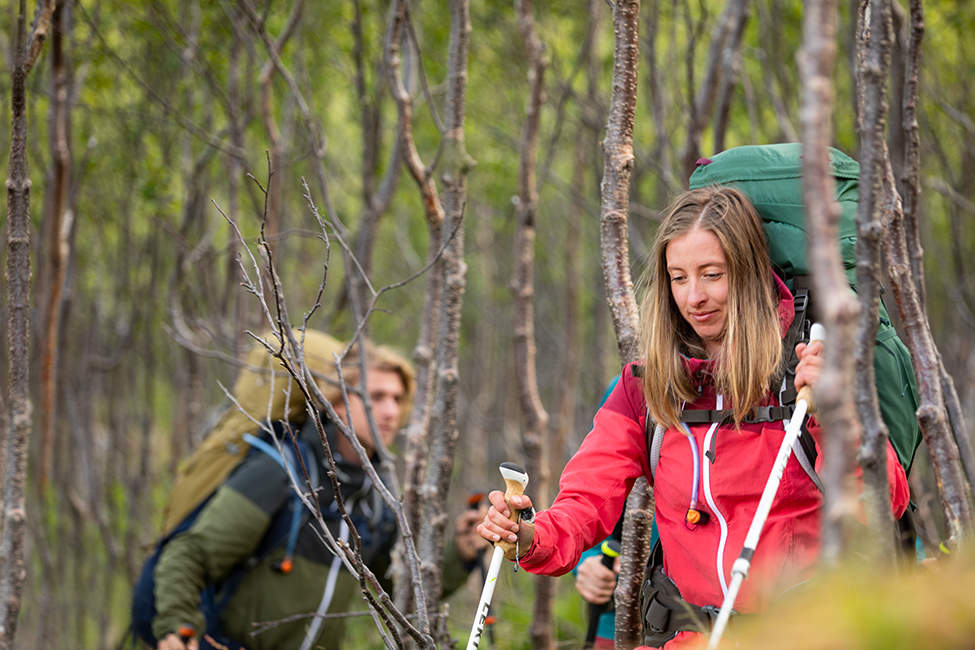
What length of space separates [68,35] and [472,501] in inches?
132

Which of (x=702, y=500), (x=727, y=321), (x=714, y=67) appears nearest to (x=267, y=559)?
(x=702, y=500)

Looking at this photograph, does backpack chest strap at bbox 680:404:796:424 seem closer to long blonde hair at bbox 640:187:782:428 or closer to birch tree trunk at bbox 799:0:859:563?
long blonde hair at bbox 640:187:782:428

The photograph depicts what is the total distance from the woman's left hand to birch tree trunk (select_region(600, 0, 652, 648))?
2.29 feet

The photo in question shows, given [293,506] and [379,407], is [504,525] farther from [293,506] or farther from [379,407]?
[379,407]

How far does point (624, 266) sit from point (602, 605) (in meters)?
1.32

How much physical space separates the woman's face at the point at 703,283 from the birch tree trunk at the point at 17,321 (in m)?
1.81

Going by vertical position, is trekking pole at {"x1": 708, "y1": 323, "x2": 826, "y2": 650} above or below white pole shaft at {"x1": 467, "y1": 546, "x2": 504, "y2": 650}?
above

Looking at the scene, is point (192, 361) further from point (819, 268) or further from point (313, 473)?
point (819, 268)

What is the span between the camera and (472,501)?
3.50m

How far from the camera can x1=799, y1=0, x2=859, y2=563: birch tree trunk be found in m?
1.06

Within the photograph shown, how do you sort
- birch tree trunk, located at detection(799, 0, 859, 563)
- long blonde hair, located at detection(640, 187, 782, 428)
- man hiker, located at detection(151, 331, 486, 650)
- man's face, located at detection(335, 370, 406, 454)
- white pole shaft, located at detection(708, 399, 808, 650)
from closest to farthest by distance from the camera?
1. birch tree trunk, located at detection(799, 0, 859, 563)
2. white pole shaft, located at detection(708, 399, 808, 650)
3. long blonde hair, located at detection(640, 187, 782, 428)
4. man hiker, located at detection(151, 331, 486, 650)
5. man's face, located at detection(335, 370, 406, 454)

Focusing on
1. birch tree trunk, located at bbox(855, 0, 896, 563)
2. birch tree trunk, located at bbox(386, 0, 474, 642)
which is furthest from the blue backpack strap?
birch tree trunk, located at bbox(855, 0, 896, 563)

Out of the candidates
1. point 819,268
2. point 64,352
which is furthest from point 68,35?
point 819,268

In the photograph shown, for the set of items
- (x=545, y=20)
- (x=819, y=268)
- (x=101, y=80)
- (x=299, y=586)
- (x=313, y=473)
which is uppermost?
(x=545, y=20)
